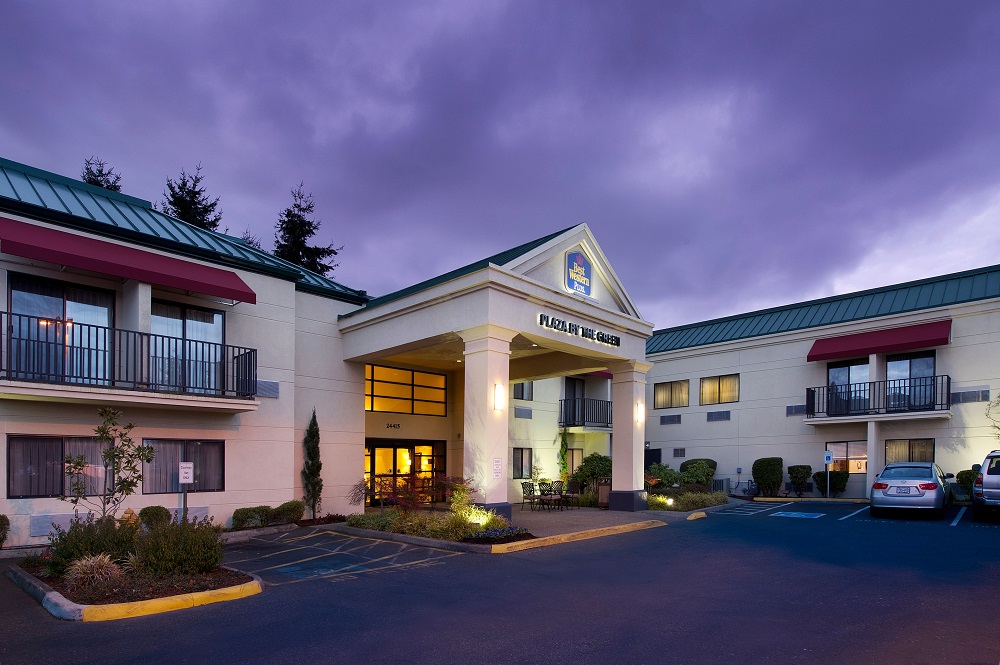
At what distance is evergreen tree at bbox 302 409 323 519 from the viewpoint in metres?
17.8

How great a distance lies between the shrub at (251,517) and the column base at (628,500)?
10058mm

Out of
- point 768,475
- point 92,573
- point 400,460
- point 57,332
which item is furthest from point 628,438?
point 57,332

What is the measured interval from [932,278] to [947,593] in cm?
1990

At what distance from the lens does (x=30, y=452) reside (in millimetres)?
13195

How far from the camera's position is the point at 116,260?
536 inches

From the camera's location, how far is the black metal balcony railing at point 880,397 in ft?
76.6

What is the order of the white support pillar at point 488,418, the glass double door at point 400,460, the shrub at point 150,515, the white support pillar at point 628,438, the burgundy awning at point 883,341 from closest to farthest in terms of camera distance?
the shrub at point 150,515
the white support pillar at point 488,418
the white support pillar at point 628,438
the glass double door at point 400,460
the burgundy awning at point 883,341

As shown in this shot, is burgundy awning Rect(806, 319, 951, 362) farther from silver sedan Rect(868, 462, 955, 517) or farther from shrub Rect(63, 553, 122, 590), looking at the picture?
shrub Rect(63, 553, 122, 590)

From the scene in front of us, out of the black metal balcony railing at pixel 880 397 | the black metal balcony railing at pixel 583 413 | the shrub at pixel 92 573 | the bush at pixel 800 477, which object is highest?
the black metal balcony railing at pixel 880 397

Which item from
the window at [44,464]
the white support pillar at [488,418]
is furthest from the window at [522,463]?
the window at [44,464]

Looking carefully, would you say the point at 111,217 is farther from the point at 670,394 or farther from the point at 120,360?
Result: the point at 670,394

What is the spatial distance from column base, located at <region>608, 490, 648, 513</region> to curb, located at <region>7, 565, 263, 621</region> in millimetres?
12823

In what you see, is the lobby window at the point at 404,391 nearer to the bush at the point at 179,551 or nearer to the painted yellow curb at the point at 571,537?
the painted yellow curb at the point at 571,537

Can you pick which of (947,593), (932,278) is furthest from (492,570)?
(932,278)
